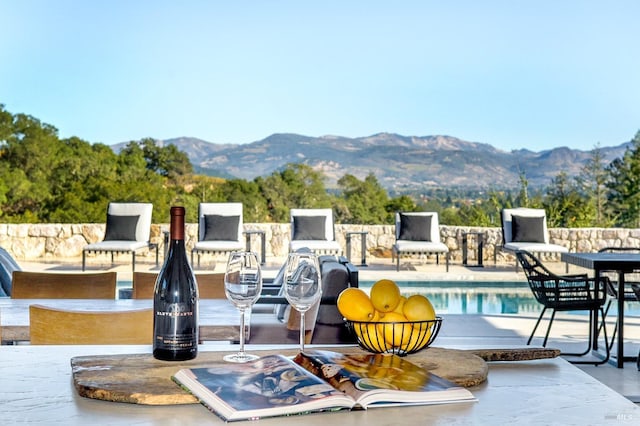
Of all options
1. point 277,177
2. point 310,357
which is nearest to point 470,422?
point 310,357

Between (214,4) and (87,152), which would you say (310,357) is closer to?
(87,152)

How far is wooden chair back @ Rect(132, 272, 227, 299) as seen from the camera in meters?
3.11

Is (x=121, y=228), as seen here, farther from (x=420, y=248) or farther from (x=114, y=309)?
(x=114, y=309)

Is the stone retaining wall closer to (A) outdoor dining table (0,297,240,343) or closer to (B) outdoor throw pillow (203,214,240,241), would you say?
(B) outdoor throw pillow (203,214,240,241)

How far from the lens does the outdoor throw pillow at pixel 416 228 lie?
9750 millimetres

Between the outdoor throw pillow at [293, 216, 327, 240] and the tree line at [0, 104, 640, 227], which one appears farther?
the tree line at [0, 104, 640, 227]

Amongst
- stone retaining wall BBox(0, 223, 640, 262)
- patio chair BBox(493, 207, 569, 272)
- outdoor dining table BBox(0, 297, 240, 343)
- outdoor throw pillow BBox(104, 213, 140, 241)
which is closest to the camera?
outdoor dining table BBox(0, 297, 240, 343)

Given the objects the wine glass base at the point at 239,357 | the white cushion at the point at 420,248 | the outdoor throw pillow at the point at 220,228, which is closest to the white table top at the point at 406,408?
the wine glass base at the point at 239,357

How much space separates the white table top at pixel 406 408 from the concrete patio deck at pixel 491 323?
0.33m

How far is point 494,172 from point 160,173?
1255 cm

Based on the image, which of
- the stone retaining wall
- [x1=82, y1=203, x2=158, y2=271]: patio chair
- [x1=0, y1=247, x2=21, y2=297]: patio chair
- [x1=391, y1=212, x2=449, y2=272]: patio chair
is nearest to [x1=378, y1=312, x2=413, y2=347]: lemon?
[x1=0, y1=247, x2=21, y2=297]: patio chair

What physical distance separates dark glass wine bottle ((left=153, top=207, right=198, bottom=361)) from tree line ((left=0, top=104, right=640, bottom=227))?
10.9 meters

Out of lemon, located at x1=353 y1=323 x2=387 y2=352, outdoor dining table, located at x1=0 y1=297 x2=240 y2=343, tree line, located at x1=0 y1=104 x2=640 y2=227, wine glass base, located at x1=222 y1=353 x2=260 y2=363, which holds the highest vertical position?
tree line, located at x1=0 y1=104 x2=640 y2=227

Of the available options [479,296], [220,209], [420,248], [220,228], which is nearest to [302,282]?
[479,296]
